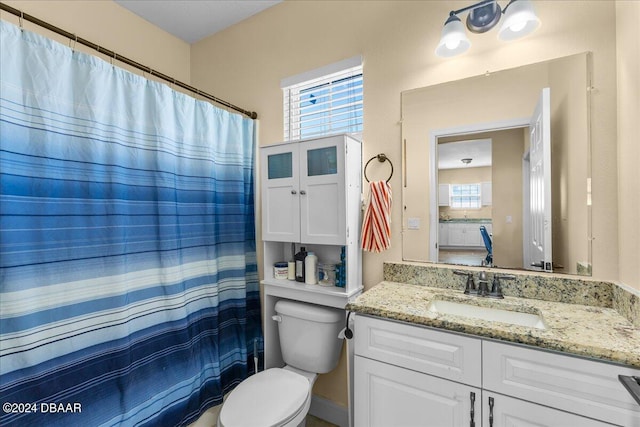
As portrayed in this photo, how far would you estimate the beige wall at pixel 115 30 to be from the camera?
1667mm

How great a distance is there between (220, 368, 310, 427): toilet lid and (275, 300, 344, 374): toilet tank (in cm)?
16

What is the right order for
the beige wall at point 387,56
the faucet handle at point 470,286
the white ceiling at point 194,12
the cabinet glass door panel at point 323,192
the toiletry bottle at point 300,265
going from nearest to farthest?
the beige wall at point 387,56 → the faucet handle at point 470,286 → the cabinet glass door panel at point 323,192 → the toiletry bottle at point 300,265 → the white ceiling at point 194,12

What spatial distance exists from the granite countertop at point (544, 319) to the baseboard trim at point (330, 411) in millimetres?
918

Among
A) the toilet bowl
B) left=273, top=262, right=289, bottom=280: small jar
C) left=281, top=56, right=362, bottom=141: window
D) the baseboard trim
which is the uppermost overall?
left=281, top=56, right=362, bottom=141: window

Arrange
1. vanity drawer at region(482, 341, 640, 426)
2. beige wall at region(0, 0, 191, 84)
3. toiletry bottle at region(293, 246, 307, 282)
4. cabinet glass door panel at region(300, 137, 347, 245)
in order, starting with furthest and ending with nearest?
toiletry bottle at region(293, 246, 307, 282) < beige wall at region(0, 0, 191, 84) < cabinet glass door panel at region(300, 137, 347, 245) < vanity drawer at region(482, 341, 640, 426)

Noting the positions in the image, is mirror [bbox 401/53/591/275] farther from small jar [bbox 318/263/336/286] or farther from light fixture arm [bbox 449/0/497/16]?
small jar [bbox 318/263/336/286]

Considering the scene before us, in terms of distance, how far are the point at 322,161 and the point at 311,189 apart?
0.55ft

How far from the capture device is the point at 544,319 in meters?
1.10

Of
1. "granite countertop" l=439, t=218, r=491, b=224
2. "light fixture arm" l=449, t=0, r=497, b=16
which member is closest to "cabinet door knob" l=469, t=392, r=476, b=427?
"granite countertop" l=439, t=218, r=491, b=224

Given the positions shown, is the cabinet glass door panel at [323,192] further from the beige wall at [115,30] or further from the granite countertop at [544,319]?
the beige wall at [115,30]

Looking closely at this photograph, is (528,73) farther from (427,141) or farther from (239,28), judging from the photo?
(239,28)

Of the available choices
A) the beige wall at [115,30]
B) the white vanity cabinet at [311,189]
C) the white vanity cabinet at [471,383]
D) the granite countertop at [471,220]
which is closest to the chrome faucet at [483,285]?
the granite countertop at [471,220]

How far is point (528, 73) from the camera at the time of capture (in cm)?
134

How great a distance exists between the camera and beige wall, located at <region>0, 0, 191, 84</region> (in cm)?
167
